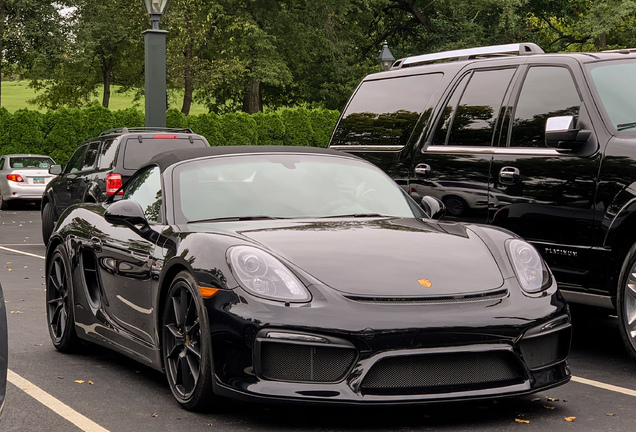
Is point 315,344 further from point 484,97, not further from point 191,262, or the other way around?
point 484,97

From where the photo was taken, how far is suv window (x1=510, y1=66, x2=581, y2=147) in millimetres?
7501

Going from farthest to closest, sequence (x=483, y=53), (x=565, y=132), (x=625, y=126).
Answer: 1. (x=483, y=53)
2. (x=625, y=126)
3. (x=565, y=132)

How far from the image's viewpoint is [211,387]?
17.3 feet

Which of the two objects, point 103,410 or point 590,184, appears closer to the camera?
point 103,410

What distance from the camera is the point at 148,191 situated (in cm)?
672

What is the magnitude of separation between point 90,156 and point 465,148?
9286 millimetres

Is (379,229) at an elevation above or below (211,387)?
above

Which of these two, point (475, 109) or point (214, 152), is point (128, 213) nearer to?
point (214, 152)

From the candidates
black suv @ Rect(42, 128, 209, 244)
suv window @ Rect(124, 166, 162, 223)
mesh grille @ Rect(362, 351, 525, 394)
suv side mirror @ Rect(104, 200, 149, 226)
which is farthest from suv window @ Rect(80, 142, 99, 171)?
mesh grille @ Rect(362, 351, 525, 394)

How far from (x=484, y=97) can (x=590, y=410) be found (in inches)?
131

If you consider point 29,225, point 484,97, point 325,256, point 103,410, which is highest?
point 484,97

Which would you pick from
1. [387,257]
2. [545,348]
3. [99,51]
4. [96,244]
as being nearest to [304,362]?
[387,257]

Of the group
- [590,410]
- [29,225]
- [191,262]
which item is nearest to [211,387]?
[191,262]

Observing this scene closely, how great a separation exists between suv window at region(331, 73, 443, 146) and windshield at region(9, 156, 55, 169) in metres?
21.3
